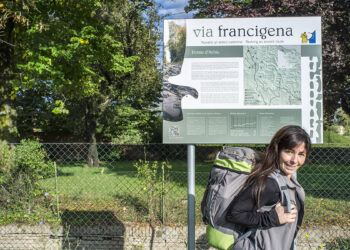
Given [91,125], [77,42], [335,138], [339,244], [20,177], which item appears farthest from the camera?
[335,138]

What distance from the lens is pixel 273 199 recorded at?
184cm

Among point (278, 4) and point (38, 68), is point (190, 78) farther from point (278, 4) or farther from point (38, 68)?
point (278, 4)

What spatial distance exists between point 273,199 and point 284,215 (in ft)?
0.35

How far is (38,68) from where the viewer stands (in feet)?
25.3

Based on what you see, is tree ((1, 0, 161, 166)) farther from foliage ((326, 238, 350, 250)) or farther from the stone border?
foliage ((326, 238, 350, 250))

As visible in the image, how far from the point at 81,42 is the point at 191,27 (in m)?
6.14

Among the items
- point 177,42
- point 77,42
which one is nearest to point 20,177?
point 177,42

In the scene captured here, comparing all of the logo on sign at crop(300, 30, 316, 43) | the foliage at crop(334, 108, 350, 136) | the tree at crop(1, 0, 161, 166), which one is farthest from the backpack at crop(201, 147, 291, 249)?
the foliage at crop(334, 108, 350, 136)

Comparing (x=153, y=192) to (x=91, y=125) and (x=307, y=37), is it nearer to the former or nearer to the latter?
(x=307, y=37)

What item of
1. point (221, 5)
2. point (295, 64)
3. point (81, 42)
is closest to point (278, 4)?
point (221, 5)

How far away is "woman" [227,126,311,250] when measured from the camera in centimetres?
182

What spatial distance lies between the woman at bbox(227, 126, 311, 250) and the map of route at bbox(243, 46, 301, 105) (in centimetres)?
115

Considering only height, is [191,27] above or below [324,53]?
below

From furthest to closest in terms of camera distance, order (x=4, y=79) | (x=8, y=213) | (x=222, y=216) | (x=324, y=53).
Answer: (x=324, y=53) → (x=4, y=79) → (x=8, y=213) → (x=222, y=216)
